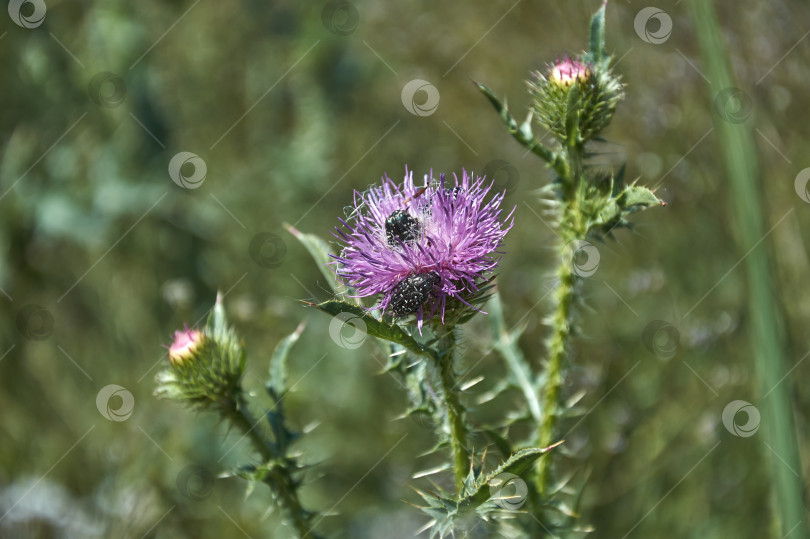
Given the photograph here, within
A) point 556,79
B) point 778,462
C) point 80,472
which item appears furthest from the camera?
point 80,472

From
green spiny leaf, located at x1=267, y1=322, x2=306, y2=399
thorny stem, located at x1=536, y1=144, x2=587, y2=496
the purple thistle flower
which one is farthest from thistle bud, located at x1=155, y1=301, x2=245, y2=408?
thorny stem, located at x1=536, y1=144, x2=587, y2=496

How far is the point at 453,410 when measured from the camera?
2.49 metres

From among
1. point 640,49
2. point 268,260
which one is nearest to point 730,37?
point 640,49

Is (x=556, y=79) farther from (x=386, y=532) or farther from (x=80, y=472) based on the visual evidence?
(x=80, y=472)

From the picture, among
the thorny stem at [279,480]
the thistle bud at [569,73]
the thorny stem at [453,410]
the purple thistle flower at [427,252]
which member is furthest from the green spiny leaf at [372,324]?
the thistle bud at [569,73]

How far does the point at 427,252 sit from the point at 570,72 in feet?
2.99

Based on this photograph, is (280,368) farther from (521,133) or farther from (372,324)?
(521,133)

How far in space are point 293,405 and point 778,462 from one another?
3540 mm

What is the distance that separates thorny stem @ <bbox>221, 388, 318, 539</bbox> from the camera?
271 centimetres

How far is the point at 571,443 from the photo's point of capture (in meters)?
4.00

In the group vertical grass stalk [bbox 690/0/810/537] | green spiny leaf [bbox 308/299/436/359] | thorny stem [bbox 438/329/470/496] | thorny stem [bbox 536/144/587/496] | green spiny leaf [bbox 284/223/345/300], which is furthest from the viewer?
thorny stem [bbox 536/144/587/496]

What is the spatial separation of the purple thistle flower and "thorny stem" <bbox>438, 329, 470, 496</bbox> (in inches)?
7.1

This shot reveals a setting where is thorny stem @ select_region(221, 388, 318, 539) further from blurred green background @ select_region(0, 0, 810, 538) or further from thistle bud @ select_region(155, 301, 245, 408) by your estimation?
blurred green background @ select_region(0, 0, 810, 538)

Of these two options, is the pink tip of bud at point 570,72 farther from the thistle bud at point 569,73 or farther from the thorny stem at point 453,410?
the thorny stem at point 453,410
